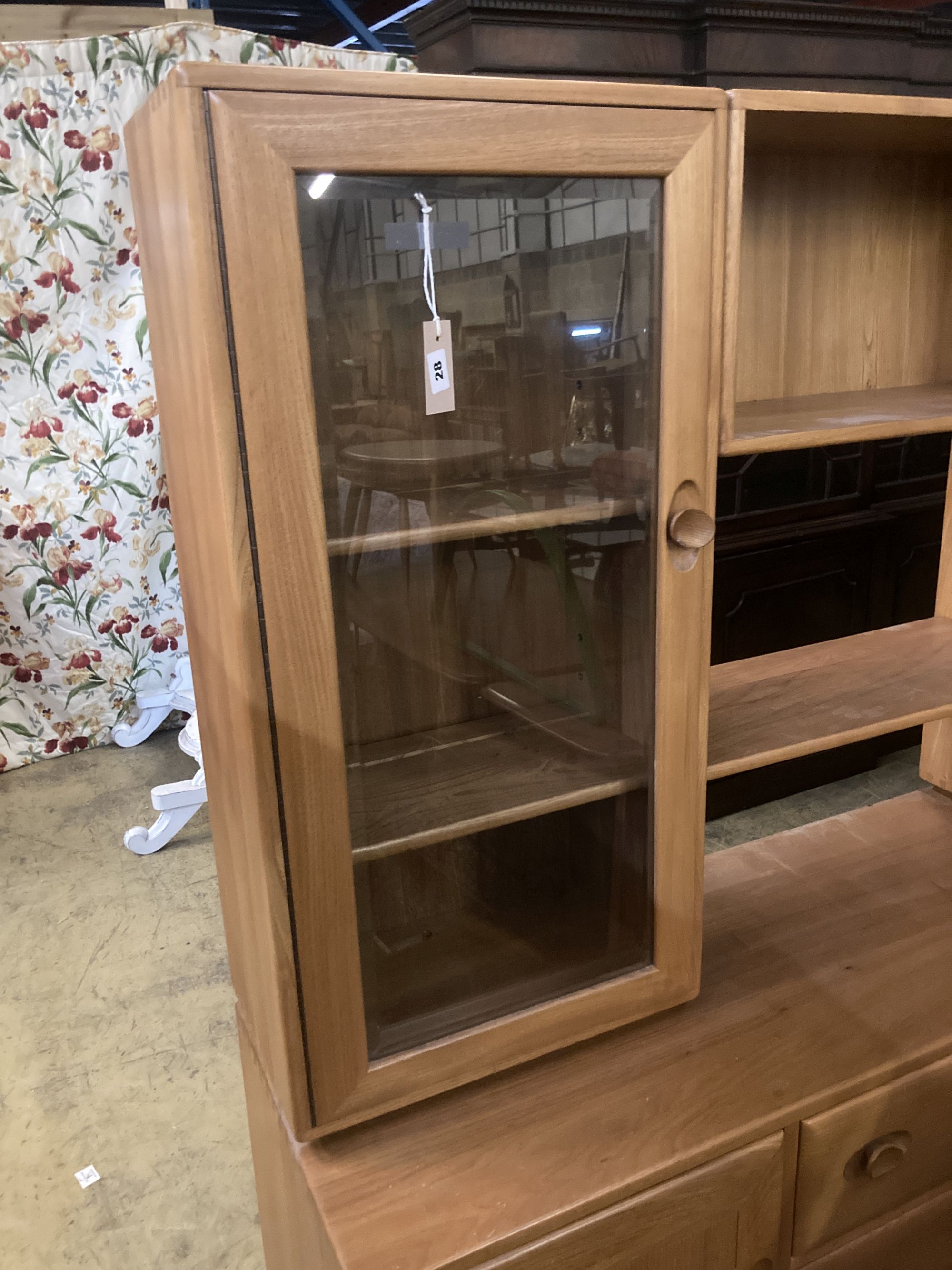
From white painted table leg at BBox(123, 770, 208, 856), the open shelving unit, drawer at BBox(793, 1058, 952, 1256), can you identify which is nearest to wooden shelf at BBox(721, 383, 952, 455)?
the open shelving unit

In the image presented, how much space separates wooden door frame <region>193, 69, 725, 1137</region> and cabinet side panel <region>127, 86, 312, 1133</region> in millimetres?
11

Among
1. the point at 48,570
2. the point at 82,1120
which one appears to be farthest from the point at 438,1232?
the point at 48,570

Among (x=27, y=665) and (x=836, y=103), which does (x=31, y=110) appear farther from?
(x=836, y=103)

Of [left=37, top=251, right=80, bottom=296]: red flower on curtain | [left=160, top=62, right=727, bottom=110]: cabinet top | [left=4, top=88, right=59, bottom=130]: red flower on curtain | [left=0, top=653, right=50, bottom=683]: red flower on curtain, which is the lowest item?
[left=0, top=653, right=50, bottom=683]: red flower on curtain

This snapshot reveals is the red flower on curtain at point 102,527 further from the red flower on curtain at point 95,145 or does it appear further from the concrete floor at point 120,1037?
the red flower on curtain at point 95,145

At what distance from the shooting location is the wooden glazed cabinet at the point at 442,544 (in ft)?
2.48

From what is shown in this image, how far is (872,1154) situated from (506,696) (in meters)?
0.65

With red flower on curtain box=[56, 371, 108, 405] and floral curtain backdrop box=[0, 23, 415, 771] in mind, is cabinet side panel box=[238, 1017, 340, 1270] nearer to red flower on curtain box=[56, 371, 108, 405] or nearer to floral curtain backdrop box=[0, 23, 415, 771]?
floral curtain backdrop box=[0, 23, 415, 771]

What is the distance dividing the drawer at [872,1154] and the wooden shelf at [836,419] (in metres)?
0.70

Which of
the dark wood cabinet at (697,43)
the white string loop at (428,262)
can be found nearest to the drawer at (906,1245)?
the white string loop at (428,262)

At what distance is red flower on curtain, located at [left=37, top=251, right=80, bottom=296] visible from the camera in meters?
2.79

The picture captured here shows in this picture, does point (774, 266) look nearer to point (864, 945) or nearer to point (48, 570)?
point (864, 945)

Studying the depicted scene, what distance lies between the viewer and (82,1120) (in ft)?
5.73

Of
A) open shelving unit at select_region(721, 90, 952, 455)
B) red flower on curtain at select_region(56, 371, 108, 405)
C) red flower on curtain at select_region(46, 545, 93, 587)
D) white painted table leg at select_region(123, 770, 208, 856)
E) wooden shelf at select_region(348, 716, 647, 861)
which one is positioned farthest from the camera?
red flower on curtain at select_region(46, 545, 93, 587)
